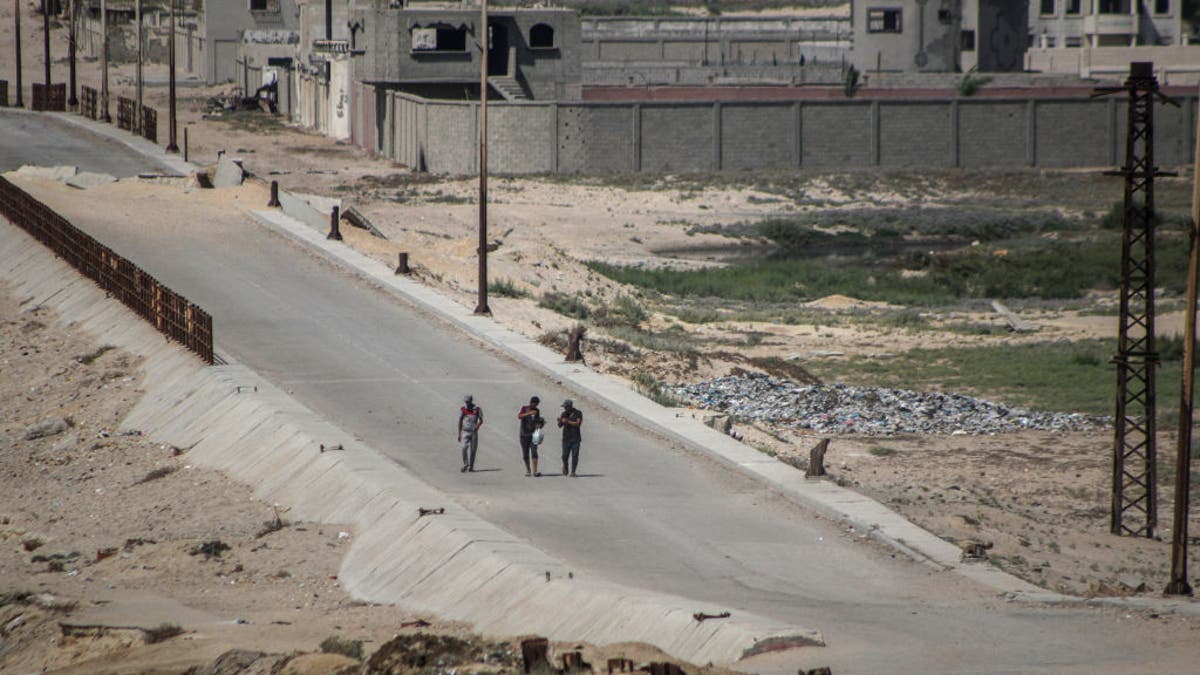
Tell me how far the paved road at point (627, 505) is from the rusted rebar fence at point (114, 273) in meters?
0.93

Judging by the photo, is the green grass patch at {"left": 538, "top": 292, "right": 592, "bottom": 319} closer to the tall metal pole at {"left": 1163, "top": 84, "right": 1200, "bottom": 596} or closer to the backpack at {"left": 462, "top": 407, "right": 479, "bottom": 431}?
the backpack at {"left": 462, "top": 407, "right": 479, "bottom": 431}

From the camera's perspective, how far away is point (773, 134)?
74.8 metres

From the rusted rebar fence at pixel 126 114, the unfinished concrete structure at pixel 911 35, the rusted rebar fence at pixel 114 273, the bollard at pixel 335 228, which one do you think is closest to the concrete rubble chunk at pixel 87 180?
the rusted rebar fence at pixel 114 273

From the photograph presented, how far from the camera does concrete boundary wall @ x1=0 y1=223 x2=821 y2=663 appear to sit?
16844 millimetres

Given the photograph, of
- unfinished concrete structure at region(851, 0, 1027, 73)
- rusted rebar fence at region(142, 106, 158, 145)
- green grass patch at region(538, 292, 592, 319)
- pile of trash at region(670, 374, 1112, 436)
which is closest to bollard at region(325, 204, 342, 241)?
green grass patch at region(538, 292, 592, 319)

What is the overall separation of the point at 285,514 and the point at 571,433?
4.06m

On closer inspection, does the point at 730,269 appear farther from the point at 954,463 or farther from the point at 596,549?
the point at 596,549

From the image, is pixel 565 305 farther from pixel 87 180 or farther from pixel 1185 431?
pixel 1185 431

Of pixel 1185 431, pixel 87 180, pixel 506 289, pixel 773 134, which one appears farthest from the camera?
pixel 773 134

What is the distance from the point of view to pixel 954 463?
97.5 feet

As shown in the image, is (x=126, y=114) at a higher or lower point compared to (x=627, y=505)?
higher

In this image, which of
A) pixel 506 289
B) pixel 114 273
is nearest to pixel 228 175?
pixel 506 289

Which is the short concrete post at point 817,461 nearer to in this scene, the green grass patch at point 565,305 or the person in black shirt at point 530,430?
the person in black shirt at point 530,430

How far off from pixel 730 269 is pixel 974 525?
31399 millimetres
